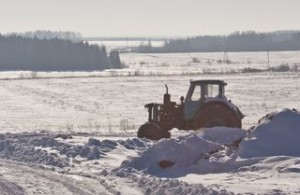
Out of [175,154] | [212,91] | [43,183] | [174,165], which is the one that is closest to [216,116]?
[212,91]

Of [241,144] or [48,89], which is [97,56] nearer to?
[48,89]

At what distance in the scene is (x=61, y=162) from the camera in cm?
1420

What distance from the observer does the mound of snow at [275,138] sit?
40.9 ft

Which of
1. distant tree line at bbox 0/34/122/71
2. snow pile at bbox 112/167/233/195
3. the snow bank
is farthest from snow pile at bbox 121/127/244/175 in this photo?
distant tree line at bbox 0/34/122/71

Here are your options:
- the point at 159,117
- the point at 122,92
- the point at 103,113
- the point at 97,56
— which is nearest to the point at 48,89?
the point at 122,92

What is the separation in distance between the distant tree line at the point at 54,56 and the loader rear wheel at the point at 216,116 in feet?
405

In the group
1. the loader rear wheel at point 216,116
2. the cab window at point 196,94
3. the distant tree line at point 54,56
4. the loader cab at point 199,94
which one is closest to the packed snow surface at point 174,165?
the loader rear wheel at point 216,116

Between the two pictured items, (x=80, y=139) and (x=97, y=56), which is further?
(x=97, y=56)

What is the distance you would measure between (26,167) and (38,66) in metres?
136

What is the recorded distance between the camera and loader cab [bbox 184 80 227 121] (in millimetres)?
18000

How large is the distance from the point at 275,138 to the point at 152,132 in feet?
19.0

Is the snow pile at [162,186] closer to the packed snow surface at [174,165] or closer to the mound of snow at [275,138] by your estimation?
the packed snow surface at [174,165]

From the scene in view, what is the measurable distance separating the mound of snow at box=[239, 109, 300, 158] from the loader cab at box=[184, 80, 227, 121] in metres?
4.66

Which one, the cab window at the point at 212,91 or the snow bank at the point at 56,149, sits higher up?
the cab window at the point at 212,91
